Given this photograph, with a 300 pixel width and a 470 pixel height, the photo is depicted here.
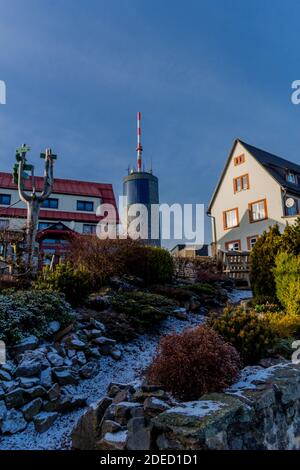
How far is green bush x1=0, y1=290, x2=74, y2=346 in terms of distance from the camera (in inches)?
222

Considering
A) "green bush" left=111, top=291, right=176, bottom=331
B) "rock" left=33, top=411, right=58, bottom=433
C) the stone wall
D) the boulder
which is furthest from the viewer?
"green bush" left=111, top=291, right=176, bottom=331

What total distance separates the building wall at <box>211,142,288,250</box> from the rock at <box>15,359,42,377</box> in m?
20.7

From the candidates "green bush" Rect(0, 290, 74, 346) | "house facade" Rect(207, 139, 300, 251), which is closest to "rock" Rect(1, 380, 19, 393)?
"green bush" Rect(0, 290, 74, 346)

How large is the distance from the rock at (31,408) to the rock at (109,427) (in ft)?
4.63

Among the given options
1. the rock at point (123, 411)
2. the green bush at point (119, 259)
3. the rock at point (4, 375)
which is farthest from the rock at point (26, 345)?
the green bush at point (119, 259)

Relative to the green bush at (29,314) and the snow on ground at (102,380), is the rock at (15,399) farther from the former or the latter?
the green bush at (29,314)

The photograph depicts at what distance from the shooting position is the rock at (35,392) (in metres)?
4.41

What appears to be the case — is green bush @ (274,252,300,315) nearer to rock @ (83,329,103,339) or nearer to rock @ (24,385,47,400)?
rock @ (83,329,103,339)

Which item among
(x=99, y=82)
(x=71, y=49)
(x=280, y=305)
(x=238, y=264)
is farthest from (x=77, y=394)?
(x=238, y=264)

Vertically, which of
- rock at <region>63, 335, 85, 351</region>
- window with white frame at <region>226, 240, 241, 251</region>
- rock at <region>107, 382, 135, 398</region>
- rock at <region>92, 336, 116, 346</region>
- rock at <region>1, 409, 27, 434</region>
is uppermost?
window with white frame at <region>226, 240, 241, 251</region>

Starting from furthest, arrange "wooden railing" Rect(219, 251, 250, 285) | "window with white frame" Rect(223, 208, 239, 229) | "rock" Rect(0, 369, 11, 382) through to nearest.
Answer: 1. "window with white frame" Rect(223, 208, 239, 229)
2. "wooden railing" Rect(219, 251, 250, 285)
3. "rock" Rect(0, 369, 11, 382)

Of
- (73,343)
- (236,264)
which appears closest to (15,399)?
(73,343)

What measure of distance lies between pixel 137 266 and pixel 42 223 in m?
18.1
